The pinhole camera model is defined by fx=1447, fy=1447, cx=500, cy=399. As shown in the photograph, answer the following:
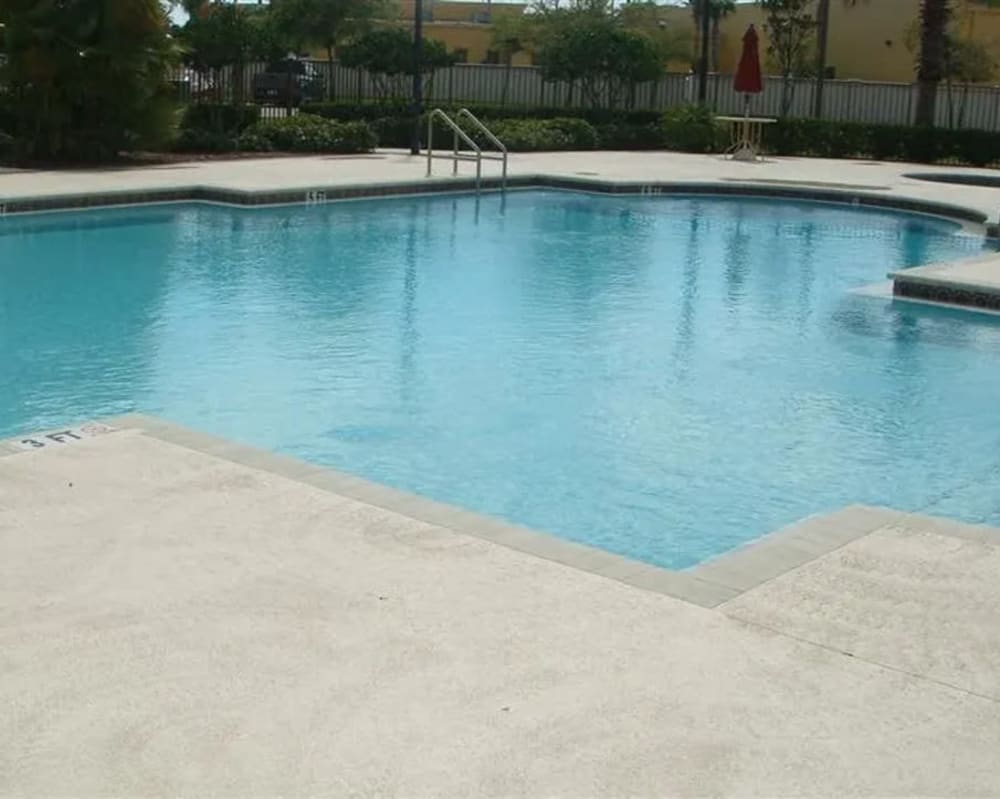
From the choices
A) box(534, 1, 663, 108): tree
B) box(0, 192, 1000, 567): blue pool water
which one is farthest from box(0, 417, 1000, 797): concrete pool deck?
box(534, 1, 663, 108): tree

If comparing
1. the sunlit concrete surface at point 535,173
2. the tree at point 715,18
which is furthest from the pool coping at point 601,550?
the tree at point 715,18

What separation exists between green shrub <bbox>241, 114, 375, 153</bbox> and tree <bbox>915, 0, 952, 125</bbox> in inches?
426

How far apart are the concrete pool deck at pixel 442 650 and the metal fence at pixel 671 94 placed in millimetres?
22733

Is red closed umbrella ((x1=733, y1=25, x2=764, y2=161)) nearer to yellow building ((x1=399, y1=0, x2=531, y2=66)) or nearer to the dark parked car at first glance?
the dark parked car

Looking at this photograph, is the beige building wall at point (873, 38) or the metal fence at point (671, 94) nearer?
the metal fence at point (671, 94)

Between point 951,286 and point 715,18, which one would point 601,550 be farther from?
point 715,18

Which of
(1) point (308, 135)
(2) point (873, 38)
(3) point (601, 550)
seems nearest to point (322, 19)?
(1) point (308, 135)

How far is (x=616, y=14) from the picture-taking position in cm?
4072

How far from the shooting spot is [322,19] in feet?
102

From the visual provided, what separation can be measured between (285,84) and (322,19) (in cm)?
240

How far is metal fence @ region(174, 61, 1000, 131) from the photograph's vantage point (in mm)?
29812

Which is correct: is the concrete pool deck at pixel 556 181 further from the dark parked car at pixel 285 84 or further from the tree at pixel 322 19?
the dark parked car at pixel 285 84

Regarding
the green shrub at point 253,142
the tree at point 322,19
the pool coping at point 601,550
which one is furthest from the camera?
the tree at point 322,19

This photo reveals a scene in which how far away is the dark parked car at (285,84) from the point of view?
107ft
